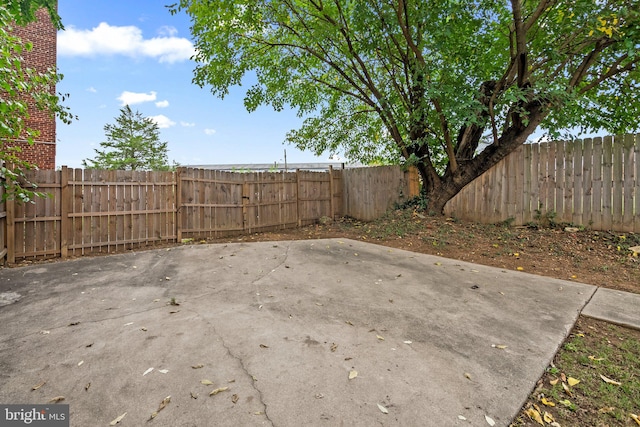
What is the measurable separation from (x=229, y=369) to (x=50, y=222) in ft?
17.9

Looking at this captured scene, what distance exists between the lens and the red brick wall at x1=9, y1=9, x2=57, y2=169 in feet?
33.9

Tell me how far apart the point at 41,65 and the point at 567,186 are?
15.4m

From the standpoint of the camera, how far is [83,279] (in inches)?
166

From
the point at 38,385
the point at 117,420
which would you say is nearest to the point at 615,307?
the point at 117,420

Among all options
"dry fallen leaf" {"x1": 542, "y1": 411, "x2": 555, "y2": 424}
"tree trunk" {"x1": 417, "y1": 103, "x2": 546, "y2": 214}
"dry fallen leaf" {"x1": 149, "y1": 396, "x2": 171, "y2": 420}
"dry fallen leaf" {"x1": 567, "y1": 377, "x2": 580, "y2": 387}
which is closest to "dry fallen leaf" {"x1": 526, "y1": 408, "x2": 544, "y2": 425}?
"dry fallen leaf" {"x1": 542, "y1": 411, "x2": 555, "y2": 424}

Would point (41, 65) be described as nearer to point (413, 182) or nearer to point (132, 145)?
point (132, 145)

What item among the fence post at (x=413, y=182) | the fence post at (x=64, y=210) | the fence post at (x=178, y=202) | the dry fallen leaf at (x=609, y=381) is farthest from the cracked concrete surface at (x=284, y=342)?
the fence post at (x=413, y=182)

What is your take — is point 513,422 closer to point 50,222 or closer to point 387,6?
point 387,6

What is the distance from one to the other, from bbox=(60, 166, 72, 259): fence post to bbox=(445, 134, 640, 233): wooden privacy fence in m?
7.99

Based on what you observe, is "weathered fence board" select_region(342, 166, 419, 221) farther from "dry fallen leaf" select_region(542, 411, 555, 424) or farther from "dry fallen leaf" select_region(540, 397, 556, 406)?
"dry fallen leaf" select_region(542, 411, 555, 424)

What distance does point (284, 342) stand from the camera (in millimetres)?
2422

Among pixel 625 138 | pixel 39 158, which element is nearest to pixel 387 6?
pixel 625 138

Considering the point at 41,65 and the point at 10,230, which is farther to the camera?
the point at 41,65

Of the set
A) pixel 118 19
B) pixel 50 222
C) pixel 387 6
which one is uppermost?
pixel 118 19
